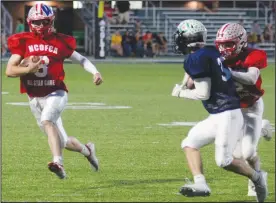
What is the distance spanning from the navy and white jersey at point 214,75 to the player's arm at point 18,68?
156cm

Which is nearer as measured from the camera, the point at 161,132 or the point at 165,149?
the point at 165,149

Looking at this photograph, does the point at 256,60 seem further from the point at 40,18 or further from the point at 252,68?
the point at 40,18

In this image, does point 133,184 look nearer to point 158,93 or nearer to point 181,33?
point 181,33

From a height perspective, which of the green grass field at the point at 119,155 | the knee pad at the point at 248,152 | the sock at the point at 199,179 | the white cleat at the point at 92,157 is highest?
the knee pad at the point at 248,152

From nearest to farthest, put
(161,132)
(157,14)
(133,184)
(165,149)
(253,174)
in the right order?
(253,174) < (133,184) < (165,149) < (161,132) < (157,14)

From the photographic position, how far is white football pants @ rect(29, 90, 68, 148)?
30.1 feet

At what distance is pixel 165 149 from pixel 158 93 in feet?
29.6

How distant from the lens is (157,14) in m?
41.5

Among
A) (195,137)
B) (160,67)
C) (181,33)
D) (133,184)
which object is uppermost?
(181,33)

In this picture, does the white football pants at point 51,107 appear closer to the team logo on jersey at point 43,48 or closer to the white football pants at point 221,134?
the team logo on jersey at point 43,48

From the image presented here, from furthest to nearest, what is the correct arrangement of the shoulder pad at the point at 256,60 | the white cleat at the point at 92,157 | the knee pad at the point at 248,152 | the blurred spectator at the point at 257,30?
the blurred spectator at the point at 257,30
the white cleat at the point at 92,157
the knee pad at the point at 248,152
the shoulder pad at the point at 256,60

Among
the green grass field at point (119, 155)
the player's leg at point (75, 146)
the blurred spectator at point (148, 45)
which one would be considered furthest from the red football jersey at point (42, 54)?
the blurred spectator at point (148, 45)

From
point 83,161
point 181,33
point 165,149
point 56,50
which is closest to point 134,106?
point 165,149

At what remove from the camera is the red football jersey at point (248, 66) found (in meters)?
8.24
